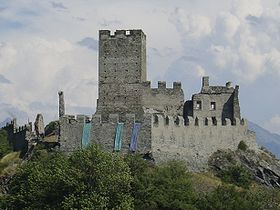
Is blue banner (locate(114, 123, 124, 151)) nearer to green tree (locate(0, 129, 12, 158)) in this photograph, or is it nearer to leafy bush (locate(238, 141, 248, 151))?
leafy bush (locate(238, 141, 248, 151))

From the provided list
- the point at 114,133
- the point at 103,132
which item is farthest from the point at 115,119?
the point at 103,132

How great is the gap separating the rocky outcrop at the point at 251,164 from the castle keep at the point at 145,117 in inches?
32.7

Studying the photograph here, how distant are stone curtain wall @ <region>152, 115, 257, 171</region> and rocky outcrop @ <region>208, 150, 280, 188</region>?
724 millimetres

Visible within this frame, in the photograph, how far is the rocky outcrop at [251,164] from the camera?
70.4 meters

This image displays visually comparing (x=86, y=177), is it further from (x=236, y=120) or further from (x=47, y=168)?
(x=236, y=120)

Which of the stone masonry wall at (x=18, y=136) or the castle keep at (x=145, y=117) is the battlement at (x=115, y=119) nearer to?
the castle keep at (x=145, y=117)

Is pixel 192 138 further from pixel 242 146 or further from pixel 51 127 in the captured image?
pixel 51 127

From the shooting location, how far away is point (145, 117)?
66188 millimetres

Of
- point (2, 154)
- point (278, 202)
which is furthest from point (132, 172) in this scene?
point (2, 154)

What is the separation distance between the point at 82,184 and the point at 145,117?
41.2 ft

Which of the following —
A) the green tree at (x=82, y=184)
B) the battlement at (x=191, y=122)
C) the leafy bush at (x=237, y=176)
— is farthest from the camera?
the leafy bush at (x=237, y=176)

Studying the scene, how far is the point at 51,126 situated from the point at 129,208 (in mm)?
34718

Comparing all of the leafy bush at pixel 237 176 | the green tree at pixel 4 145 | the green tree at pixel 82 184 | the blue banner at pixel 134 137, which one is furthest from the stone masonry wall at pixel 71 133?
the green tree at pixel 4 145

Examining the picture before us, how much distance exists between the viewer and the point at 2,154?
272 feet
